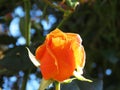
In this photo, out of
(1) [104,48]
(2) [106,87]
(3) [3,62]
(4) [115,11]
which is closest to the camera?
(3) [3,62]

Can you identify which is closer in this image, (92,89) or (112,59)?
(92,89)

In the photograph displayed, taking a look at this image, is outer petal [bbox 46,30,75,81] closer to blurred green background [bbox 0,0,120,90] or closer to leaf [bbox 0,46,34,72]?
leaf [bbox 0,46,34,72]

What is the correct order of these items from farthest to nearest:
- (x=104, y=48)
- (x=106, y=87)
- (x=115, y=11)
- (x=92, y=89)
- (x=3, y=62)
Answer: (x=104, y=48), (x=115, y=11), (x=106, y=87), (x=3, y=62), (x=92, y=89)

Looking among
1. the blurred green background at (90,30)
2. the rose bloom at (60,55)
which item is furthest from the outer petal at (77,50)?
the blurred green background at (90,30)

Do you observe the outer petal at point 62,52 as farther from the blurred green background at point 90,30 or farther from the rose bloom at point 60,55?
the blurred green background at point 90,30

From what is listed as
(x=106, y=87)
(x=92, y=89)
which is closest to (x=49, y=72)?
(x=92, y=89)

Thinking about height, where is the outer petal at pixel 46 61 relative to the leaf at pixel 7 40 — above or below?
below

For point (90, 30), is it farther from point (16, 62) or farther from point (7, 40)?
point (16, 62)

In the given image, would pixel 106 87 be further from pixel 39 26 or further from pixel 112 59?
pixel 39 26
